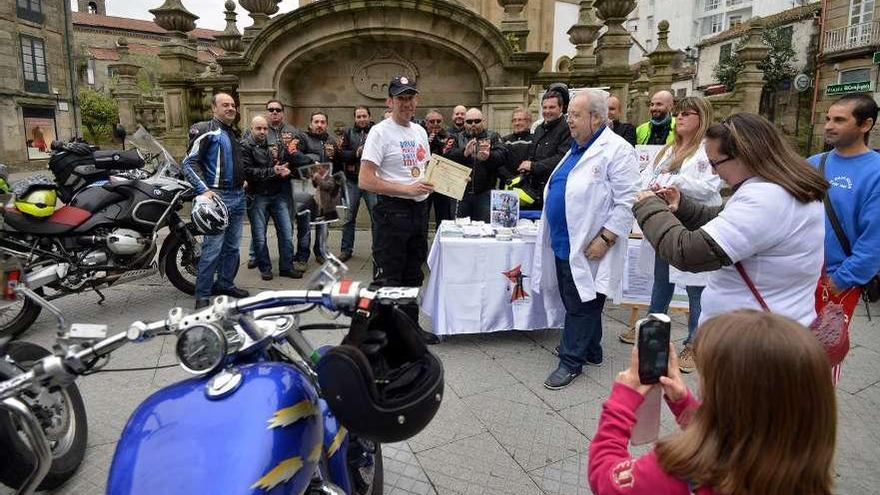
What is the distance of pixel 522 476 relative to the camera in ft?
8.82

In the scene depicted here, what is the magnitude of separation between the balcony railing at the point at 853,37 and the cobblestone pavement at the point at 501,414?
82.6 feet

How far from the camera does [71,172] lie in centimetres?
517

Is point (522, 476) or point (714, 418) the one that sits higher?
point (714, 418)

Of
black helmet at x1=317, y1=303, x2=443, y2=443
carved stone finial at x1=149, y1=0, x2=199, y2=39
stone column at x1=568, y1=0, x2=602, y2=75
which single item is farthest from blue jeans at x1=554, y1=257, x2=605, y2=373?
carved stone finial at x1=149, y1=0, x2=199, y2=39

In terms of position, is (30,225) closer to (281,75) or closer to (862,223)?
(281,75)

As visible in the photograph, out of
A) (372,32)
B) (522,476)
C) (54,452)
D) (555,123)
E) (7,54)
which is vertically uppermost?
(7,54)

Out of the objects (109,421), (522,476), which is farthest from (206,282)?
(522,476)

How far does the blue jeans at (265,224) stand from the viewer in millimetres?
6020

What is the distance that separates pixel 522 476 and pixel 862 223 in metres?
2.03

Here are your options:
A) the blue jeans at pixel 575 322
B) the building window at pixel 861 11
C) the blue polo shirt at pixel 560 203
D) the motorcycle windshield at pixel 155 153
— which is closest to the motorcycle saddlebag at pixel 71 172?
the motorcycle windshield at pixel 155 153

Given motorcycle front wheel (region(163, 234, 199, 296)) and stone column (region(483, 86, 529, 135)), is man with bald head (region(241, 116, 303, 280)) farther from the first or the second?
stone column (region(483, 86, 529, 135))

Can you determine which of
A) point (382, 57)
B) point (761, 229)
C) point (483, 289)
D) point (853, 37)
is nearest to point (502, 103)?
point (382, 57)

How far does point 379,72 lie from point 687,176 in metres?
6.54

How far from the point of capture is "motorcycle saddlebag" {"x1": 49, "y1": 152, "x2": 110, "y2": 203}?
16.9 feet
